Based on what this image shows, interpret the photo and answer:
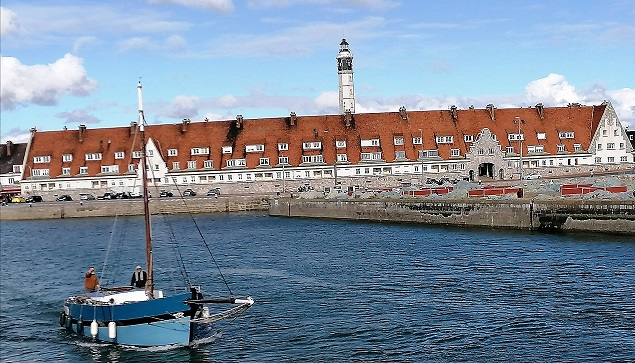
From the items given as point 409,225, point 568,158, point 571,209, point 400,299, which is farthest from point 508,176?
point 400,299

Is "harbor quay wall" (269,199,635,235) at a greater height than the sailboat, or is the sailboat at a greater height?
"harbor quay wall" (269,199,635,235)

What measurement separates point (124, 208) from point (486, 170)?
5042cm

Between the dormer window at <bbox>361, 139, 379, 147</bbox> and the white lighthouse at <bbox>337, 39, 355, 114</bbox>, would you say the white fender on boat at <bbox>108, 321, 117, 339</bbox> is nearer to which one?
the dormer window at <bbox>361, 139, 379, 147</bbox>

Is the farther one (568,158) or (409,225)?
(568,158)

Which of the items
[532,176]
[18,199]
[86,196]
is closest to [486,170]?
[532,176]

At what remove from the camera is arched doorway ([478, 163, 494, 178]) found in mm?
106875

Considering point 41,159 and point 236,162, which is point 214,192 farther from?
point 41,159

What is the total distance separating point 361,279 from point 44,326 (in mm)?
18036

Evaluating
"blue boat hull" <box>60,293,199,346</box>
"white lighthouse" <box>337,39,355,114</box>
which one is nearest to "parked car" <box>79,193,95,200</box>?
"white lighthouse" <box>337,39,355,114</box>

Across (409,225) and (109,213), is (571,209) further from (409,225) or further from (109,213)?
(109,213)

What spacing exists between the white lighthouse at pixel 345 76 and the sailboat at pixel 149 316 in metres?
111

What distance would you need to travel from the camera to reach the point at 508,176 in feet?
351

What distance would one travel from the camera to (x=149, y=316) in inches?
1264

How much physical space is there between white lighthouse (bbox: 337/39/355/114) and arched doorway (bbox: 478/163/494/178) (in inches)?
1635
